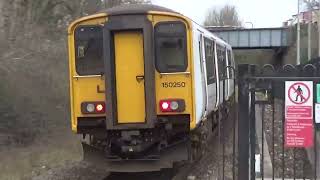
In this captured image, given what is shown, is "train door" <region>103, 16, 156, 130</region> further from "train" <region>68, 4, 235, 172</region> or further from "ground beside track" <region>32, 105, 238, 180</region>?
"ground beside track" <region>32, 105, 238, 180</region>

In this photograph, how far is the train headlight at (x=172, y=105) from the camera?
10844 millimetres

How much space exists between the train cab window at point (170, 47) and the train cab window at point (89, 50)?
3.40 feet

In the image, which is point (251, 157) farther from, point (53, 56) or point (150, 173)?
point (53, 56)

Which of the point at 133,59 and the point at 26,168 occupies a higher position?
the point at 133,59

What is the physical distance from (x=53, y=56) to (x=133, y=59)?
1185 cm

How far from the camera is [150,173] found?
13.2m

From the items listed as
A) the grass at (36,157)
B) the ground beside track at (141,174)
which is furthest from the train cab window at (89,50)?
the grass at (36,157)

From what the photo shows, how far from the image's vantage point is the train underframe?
432 inches

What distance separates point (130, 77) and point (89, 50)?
0.99 m

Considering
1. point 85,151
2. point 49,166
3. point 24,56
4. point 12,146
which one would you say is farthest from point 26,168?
point 24,56

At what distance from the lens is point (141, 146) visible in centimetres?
1100

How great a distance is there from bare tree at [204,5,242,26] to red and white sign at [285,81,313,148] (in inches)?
4245

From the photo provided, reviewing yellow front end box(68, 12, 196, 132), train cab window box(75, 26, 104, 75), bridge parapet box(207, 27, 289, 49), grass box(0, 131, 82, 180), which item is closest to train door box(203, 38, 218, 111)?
yellow front end box(68, 12, 196, 132)

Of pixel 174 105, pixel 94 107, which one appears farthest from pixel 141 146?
pixel 94 107
